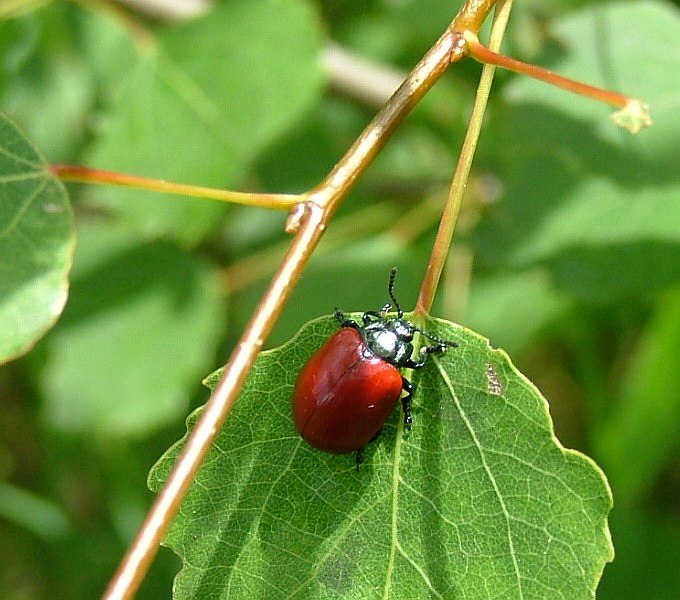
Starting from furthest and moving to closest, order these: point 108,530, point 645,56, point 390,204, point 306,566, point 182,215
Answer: point 108,530 → point 390,204 → point 182,215 → point 645,56 → point 306,566

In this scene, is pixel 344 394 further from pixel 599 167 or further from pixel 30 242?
pixel 599 167

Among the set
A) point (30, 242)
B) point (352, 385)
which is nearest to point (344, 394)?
point (352, 385)

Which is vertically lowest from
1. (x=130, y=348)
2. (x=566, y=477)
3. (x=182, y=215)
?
(x=566, y=477)

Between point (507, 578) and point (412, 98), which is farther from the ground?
point (412, 98)

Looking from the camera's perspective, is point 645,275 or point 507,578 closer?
point 507,578

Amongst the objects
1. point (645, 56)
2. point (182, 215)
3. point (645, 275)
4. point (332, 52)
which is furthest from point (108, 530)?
point (645, 56)

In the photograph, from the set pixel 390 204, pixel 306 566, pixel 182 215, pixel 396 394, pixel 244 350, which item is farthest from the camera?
pixel 390 204

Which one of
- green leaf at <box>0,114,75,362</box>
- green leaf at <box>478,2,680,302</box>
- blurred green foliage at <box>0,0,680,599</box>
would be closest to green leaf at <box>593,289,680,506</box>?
blurred green foliage at <box>0,0,680,599</box>

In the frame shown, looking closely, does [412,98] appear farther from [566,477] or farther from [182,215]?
[182,215]

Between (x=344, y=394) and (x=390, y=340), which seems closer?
(x=344, y=394)
